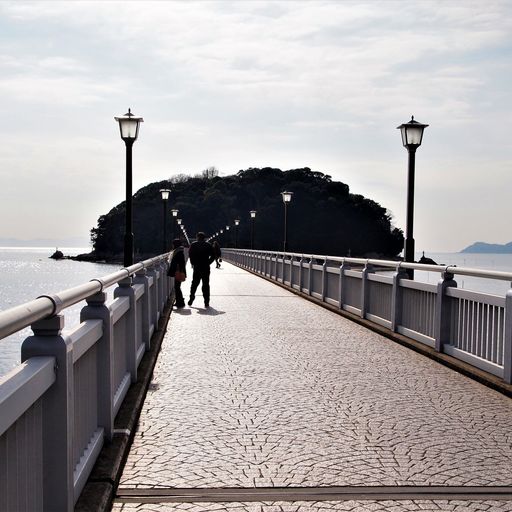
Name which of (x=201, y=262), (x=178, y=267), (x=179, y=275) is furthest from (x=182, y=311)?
(x=201, y=262)

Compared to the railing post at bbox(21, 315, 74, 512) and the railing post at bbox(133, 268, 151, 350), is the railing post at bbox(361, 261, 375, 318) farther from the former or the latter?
the railing post at bbox(21, 315, 74, 512)

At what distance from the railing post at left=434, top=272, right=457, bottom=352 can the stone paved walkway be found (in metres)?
0.40

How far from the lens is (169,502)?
4328mm

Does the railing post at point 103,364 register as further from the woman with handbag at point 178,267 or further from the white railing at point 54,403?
the woman with handbag at point 178,267

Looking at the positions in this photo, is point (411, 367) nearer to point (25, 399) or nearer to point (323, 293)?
point (25, 399)

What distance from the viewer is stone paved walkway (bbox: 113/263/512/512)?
4.76m

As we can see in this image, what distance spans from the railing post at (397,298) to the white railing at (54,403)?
7.73 m

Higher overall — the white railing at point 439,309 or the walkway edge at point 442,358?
the white railing at point 439,309

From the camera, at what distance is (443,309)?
9.91m

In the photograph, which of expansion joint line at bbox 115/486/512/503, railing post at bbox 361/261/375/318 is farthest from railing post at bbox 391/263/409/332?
expansion joint line at bbox 115/486/512/503

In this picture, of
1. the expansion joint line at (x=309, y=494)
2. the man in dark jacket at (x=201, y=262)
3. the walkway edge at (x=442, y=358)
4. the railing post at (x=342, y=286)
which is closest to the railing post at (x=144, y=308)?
the walkway edge at (x=442, y=358)

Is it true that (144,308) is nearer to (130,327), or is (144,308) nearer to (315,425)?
(130,327)

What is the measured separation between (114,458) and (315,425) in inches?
75.0

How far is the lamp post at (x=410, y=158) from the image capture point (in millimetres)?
15859
